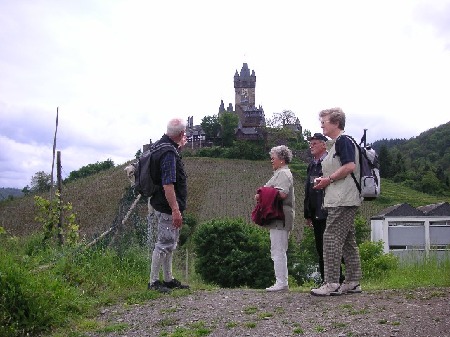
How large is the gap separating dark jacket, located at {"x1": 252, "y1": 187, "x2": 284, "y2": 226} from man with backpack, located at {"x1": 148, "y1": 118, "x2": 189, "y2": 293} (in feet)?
2.88

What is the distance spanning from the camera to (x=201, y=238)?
3781 centimetres

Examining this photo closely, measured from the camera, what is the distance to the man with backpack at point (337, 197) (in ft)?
18.8

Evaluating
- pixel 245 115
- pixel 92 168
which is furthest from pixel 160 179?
pixel 245 115

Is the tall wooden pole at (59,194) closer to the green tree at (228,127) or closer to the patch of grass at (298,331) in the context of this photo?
Answer: the patch of grass at (298,331)

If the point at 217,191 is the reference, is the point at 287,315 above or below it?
below

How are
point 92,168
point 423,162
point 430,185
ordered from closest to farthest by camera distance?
point 430,185, point 92,168, point 423,162

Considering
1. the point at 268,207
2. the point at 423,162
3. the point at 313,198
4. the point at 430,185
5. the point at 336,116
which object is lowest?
the point at 268,207

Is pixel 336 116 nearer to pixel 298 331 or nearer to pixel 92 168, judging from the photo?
pixel 298 331

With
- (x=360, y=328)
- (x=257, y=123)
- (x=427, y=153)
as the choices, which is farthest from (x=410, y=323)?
(x=427, y=153)

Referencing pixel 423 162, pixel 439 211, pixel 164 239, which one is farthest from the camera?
pixel 423 162

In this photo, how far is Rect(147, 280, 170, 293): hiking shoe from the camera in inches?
249

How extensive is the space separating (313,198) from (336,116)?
1.16m

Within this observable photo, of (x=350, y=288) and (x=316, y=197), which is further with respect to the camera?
(x=316, y=197)

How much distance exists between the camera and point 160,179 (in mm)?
6434
